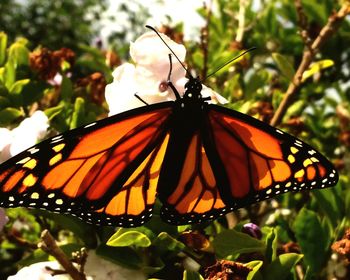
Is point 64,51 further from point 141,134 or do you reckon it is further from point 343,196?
point 343,196

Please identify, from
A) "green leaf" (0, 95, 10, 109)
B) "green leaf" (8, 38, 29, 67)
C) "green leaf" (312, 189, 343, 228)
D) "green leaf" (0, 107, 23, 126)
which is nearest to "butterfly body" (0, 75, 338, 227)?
"green leaf" (312, 189, 343, 228)

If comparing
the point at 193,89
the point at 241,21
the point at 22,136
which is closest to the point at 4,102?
the point at 22,136

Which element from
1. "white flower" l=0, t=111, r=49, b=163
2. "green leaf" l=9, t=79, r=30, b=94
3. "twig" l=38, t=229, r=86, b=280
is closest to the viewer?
"twig" l=38, t=229, r=86, b=280

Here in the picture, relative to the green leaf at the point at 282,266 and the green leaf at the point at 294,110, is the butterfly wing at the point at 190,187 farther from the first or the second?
the green leaf at the point at 294,110

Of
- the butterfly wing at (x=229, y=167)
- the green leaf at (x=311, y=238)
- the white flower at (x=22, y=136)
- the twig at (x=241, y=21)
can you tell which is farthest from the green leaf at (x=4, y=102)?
the twig at (x=241, y=21)

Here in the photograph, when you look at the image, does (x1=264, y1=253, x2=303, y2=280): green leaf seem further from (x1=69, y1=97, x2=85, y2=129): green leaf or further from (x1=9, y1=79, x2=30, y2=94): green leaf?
(x1=9, y1=79, x2=30, y2=94): green leaf

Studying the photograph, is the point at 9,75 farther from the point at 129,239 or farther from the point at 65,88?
the point at 129,239
